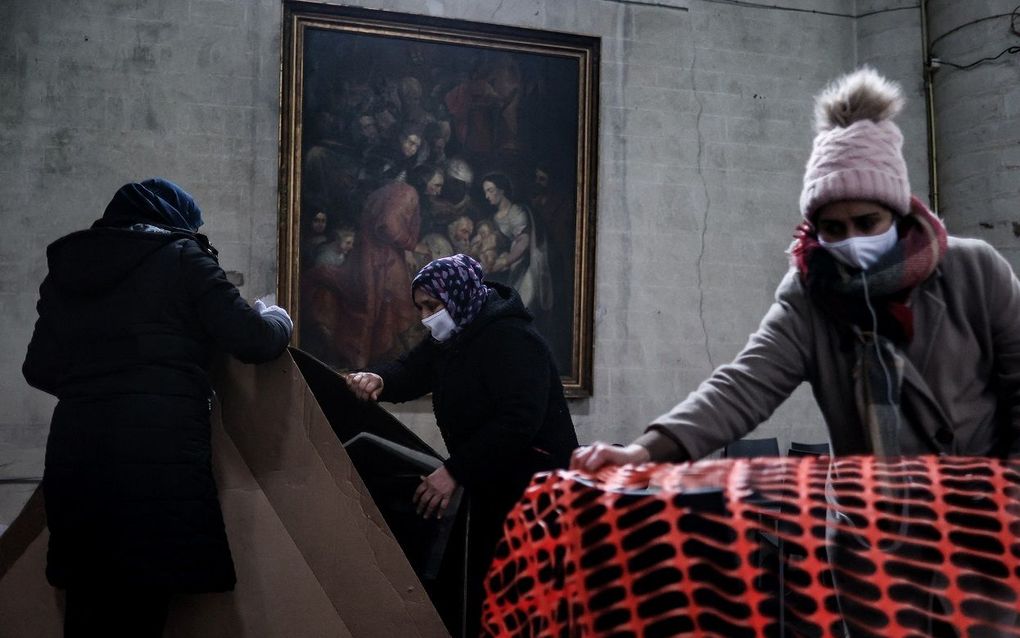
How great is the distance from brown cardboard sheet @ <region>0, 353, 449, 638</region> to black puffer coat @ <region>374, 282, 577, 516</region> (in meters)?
0.32

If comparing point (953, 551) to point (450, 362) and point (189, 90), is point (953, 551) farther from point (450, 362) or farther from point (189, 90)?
point (189, 90)

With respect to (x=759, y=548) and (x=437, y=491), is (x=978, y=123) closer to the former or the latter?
(x=437, y=491)

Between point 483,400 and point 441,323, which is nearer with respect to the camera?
point 483,400

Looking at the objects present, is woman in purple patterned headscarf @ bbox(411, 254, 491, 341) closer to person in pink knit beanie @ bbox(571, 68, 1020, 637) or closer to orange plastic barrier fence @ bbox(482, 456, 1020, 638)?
orange plastic barrier fence @ bbox(482, 456, 1020, 638)

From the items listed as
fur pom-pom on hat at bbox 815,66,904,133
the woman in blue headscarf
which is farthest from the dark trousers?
fur pom-pom on hat at bbox 815,66,904,133

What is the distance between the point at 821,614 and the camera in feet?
5.17

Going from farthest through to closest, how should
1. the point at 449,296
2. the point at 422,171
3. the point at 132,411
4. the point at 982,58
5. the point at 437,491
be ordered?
1. the point at 982,58
2. the point at 422,171
3. the point at 449,296
4. the point at 437,491
5. the point at 132,411

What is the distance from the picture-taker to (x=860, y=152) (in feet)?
5.61

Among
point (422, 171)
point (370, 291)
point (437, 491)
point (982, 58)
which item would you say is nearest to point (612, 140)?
point (422, 171)

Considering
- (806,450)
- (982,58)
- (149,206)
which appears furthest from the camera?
(982,58)

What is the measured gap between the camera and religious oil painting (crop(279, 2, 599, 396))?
5.46 meters

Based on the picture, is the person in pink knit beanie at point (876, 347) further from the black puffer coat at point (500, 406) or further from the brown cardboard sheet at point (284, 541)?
the brown cardboard sheet at point (284, 541)

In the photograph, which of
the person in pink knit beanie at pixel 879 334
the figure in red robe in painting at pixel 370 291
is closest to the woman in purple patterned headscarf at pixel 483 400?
the person in pink knit beanie at pixel 879 334

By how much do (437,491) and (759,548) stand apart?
1125 millimetres
